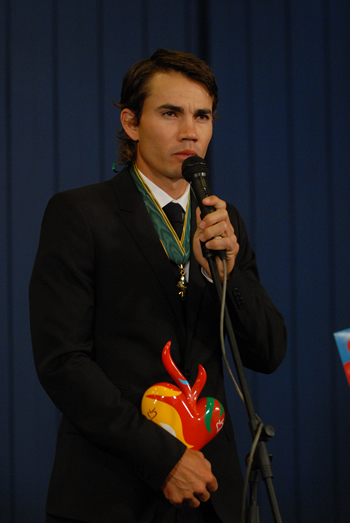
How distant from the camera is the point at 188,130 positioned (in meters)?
1.22

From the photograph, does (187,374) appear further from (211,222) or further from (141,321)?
(211,222)

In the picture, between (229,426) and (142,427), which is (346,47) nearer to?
(229,426)

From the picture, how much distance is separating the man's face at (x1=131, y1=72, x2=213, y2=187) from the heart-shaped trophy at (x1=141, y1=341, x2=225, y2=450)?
0.54 meters

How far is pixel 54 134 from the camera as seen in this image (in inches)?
85.4

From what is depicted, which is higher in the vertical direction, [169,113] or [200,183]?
[169,113]

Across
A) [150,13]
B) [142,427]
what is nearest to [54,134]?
[150,13]

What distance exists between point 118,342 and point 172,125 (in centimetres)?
56

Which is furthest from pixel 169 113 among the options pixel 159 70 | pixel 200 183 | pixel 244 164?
pixel 244 164

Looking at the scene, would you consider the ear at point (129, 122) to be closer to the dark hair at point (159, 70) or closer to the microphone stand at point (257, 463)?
the dark hair at point (159, 70)

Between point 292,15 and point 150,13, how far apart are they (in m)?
0.68

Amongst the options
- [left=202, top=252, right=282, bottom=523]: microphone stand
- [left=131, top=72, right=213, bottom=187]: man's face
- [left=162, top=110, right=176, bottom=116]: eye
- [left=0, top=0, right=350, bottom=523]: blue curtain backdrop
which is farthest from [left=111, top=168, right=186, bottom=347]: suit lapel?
[left=0, top=0, right=350, bottom=523]: blue curtain backdrop

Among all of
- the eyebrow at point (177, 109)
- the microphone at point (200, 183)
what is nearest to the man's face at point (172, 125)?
the eyebrow at point (177, 109)

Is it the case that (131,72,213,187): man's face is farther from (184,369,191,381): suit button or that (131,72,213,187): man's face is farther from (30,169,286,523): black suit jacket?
(184,369,191,381): suit button

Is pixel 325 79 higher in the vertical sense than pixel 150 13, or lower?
lower
